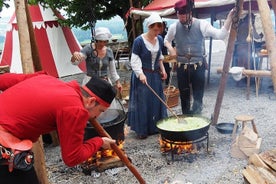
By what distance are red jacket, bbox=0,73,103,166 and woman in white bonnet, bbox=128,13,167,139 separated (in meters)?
2.68

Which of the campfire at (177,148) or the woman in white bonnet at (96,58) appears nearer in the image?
the campfire at (177,148)

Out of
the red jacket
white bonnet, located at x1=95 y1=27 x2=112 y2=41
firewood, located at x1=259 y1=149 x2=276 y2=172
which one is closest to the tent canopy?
white bonnet, located at x1=95 y1=27 x2=112 y2=41

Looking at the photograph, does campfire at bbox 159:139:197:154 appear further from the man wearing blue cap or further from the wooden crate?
the wooden crate

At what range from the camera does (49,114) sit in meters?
2.05

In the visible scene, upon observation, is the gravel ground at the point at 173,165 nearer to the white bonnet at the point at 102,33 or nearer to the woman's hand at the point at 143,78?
the woman's hand at the point at 143,78

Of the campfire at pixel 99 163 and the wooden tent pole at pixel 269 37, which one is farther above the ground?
the wooden tent pole at pixel 269 37

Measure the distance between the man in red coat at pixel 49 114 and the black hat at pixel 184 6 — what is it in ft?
9.17

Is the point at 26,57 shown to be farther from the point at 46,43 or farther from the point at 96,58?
the point at 46,43

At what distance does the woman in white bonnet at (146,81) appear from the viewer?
4828 mm

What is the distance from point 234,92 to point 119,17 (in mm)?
5790

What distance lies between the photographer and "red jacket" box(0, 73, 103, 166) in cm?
199

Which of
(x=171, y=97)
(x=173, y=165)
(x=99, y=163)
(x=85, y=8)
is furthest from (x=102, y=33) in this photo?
(x=85, y=8)

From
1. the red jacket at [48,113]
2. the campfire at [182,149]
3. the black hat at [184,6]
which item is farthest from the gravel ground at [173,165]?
the black hat at [184,6]

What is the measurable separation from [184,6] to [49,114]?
320 cm
